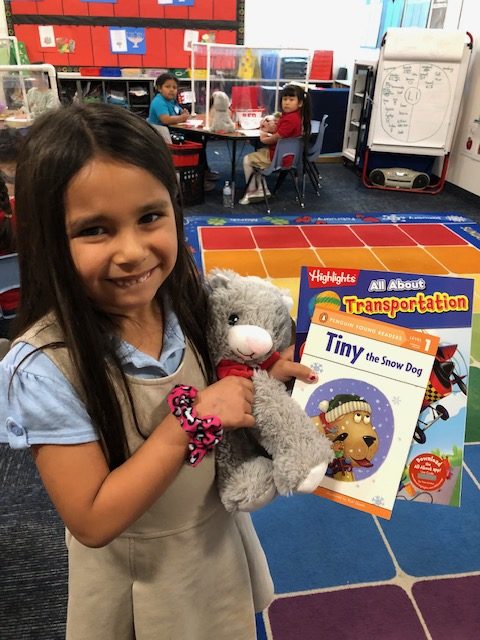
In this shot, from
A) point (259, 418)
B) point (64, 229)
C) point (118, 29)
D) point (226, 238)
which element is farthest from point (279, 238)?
point (118, 29)

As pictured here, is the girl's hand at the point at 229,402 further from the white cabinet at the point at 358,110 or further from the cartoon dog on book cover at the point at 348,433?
the white cabinet at the point at 358,110

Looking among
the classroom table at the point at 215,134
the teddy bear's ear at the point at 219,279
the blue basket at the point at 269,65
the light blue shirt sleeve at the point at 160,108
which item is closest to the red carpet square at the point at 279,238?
the classroom table at the point at 215,134

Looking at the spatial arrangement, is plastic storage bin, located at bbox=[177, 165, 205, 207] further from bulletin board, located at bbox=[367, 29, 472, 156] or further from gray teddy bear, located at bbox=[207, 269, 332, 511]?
gray teddy bear, located at bbox=[207, 269, 332, 511]

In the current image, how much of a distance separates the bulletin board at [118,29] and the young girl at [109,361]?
265 inches

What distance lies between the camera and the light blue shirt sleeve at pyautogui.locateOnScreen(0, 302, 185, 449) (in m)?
0.61

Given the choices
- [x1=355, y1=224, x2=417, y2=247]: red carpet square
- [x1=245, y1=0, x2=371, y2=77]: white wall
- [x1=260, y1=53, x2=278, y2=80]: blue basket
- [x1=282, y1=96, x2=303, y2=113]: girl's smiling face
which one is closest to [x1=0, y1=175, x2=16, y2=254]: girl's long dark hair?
[x1=355, y1=224, x2=417, y2=247]: red carpet square

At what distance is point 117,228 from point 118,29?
6.87m

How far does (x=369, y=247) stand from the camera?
3.69 metres

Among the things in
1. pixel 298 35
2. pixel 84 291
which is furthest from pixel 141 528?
pixel 298 35

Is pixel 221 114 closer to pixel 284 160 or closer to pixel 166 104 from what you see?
pixel 166 104

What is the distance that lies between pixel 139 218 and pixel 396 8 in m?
6.61

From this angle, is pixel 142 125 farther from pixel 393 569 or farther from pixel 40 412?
pixel 393 569

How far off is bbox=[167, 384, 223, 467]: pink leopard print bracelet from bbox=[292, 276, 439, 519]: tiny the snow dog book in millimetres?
184

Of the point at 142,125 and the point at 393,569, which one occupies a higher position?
the point at 142,125
